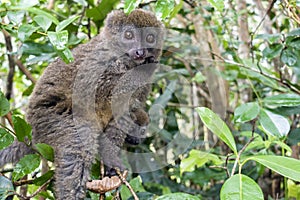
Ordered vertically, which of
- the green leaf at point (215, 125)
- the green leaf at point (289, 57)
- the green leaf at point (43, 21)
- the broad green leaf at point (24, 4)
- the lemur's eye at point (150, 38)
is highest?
the broad green leaf at point (24, 4)

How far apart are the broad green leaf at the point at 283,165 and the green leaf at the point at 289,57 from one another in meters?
1.16

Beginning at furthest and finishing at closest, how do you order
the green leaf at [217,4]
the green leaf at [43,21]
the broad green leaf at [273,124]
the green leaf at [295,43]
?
the green leaf at [295,43] < the broad green leaf at [273,124] < the green leaf at [43,21] < the green leaf at [217,4]

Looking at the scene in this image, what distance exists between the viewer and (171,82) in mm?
3521

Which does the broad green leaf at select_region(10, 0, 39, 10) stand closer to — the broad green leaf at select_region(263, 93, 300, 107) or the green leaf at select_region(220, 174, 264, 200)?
the green leaf at select_region(220, 174, 264, 200)

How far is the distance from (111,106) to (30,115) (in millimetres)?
504

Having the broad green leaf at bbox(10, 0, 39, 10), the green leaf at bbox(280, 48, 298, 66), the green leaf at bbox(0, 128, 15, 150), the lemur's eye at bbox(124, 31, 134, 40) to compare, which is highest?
the broad green leaf at bbox(10, 0, 39, 10)

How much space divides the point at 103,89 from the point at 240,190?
1.50 meters

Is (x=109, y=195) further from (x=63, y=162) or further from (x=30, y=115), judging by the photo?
(x=30, y=115)

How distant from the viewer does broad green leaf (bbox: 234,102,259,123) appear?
199 cm

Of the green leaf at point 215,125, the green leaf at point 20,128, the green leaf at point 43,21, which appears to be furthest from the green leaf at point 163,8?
the green leaf at point 20,128

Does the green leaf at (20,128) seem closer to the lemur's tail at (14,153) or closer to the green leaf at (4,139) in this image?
the green leaf at (4,139)

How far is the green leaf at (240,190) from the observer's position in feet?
3.96

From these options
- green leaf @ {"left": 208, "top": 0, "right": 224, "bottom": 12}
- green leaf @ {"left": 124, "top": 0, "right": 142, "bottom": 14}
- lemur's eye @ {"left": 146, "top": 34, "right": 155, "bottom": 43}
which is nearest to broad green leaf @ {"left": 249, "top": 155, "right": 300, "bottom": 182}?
green leaf @ {"left": 208, "top": 0, "right": 224, "bottom": 12}

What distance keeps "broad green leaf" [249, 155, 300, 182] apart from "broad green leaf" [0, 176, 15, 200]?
0.96m
